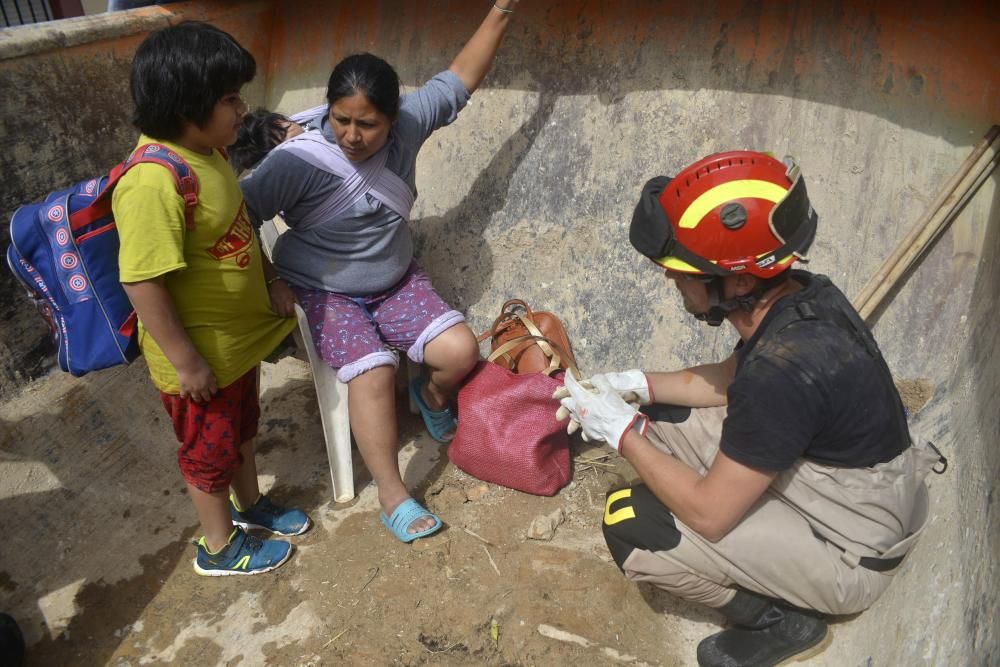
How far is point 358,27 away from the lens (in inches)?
140

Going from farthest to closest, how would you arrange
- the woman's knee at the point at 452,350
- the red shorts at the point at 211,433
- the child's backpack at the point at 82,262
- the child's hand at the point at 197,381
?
the woman's knee at the point at 452,350
the red shorts at the point at 211,433
the child's hand at the point at 197,381
the child's backpack at the point at 82,262

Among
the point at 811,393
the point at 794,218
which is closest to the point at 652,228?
the point at 794,218

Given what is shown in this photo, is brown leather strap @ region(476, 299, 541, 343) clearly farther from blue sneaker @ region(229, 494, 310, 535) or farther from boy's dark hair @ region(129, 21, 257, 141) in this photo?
boy's dark hair @ region(129, 21, 257, 141)

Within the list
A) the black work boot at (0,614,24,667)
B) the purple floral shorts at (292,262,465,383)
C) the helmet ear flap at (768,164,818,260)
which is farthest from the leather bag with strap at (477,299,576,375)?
the black work boot at (0,614,24,667)

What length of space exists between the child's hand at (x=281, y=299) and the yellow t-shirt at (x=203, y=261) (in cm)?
10

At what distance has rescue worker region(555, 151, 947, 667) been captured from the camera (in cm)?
168

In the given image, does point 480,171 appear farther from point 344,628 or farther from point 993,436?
point 993,436

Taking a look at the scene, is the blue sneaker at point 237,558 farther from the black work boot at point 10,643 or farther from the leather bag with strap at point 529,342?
the leather bag with strap at point 529,342

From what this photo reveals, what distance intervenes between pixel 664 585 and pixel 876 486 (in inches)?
24.1

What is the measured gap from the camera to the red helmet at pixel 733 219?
1.66m

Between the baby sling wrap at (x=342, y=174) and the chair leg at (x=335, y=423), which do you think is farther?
the chair leg at (x=335, y=423)

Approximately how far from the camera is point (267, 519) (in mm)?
2607

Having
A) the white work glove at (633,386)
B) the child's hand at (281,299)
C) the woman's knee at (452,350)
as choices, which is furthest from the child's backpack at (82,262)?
the white work glove at (633,386)

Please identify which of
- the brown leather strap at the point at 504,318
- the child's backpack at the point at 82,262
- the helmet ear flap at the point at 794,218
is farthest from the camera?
the brown leather strap at the point at 504,318
